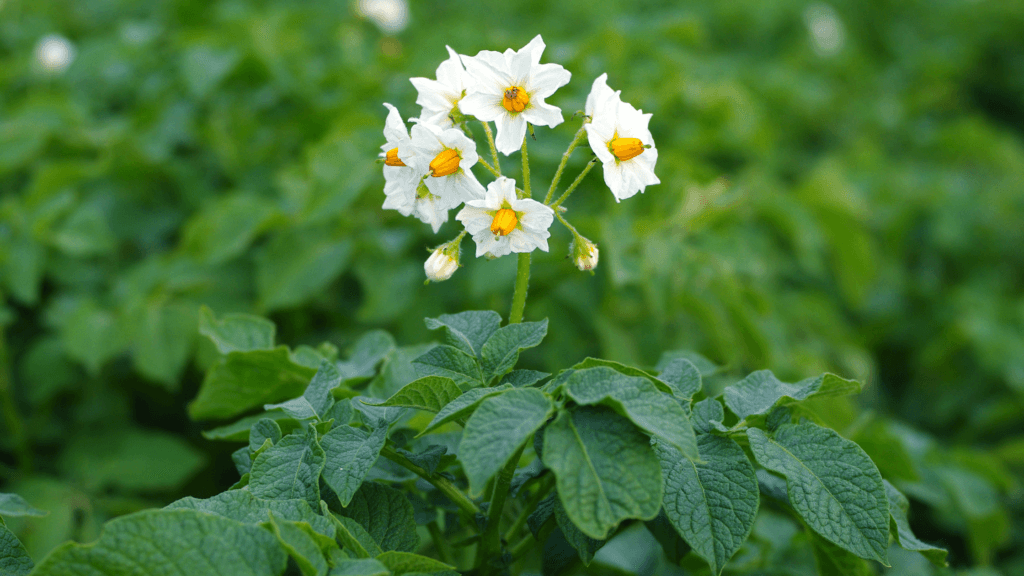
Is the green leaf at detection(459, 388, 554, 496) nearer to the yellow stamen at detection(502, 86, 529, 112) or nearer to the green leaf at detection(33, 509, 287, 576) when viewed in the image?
the green leaf at detection(33, 509, 287, 576)

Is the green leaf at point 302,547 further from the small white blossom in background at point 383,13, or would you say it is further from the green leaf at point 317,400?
the small white blossom in background at point 383,13

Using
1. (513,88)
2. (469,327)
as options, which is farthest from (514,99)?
(469,327)

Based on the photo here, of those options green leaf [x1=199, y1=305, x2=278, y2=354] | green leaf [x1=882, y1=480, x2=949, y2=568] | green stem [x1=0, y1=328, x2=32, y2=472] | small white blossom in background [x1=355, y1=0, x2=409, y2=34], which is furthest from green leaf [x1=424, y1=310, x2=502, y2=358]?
small white blossom in background [x1=355, y1=0, x2=409, y2=34]

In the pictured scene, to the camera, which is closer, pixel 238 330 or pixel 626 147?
pixel 626 147

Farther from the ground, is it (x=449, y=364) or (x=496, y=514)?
(x=449, y=364)

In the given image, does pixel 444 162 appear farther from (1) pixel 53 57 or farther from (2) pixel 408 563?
(1) pixel 53 57
